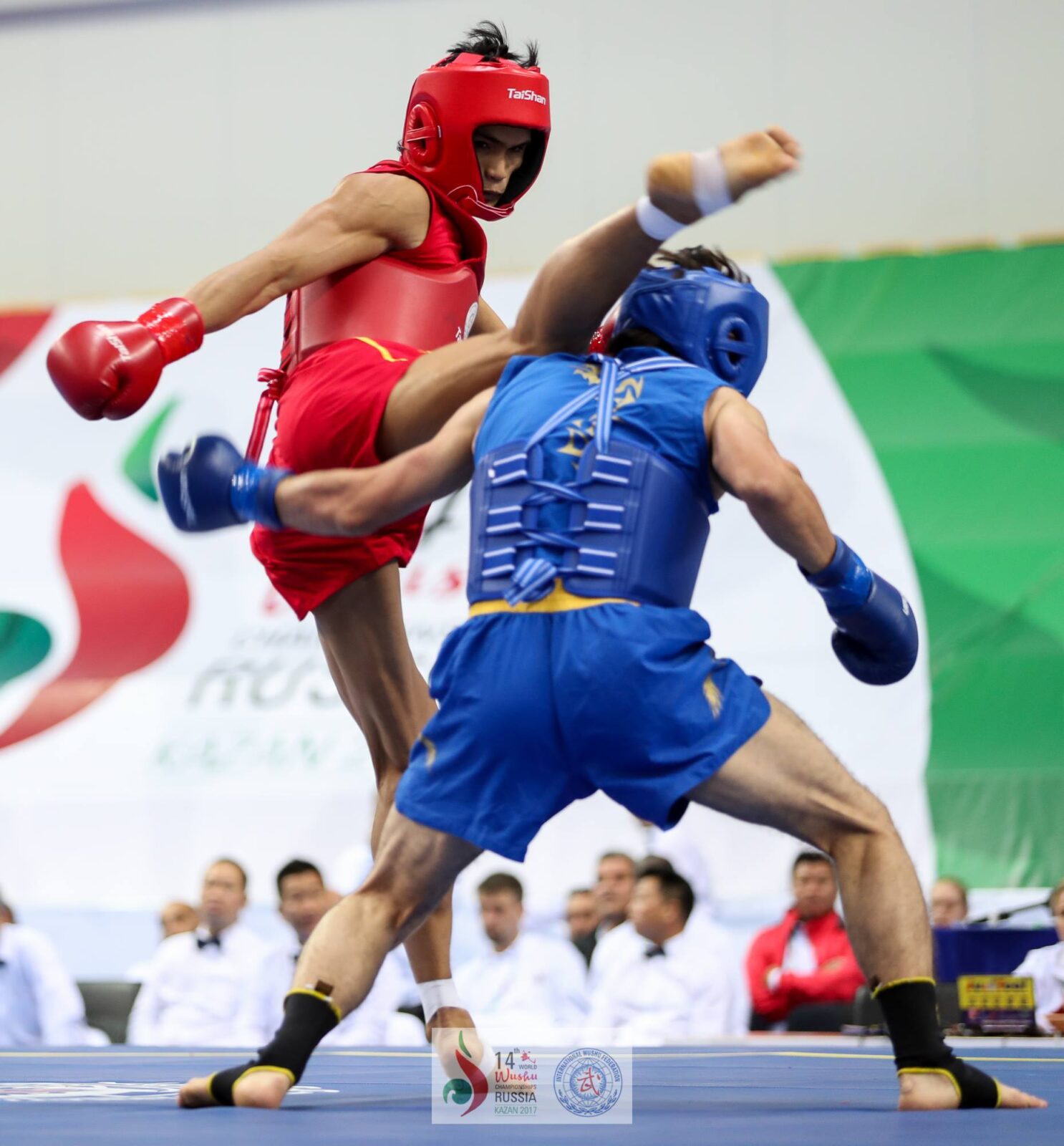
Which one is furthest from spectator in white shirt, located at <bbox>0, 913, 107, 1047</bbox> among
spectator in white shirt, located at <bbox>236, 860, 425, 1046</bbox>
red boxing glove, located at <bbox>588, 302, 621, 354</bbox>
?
red boxing glove, located at <bbox>588, 302, 621, 354</bbox>

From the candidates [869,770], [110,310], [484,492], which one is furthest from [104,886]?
[484,492]

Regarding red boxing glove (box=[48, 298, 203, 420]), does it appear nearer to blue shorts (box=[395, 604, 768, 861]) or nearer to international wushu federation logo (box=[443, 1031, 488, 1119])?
blue shorts (box=[395, 604, 768, 861])

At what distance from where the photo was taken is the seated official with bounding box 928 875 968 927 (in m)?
7.14

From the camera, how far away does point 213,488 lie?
9.13ft

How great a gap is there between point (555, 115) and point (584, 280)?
24.0 ft

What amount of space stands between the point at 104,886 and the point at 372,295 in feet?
20.5

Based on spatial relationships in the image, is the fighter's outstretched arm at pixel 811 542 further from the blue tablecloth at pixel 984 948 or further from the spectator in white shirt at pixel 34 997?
the spectator in white shirt at pixel 34 997

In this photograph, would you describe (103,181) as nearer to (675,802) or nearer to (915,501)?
(915,501)

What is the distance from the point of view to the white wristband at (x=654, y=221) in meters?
2.61

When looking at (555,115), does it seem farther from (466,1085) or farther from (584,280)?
(466,1085)

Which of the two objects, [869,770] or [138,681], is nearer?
[869,770]

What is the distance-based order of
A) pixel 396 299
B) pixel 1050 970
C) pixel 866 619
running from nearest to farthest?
pixel 866 619 → pixel 396 299 → pixel 1050 970

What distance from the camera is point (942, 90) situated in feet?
30.3

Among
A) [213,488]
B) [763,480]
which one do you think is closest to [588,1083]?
[763,480]
